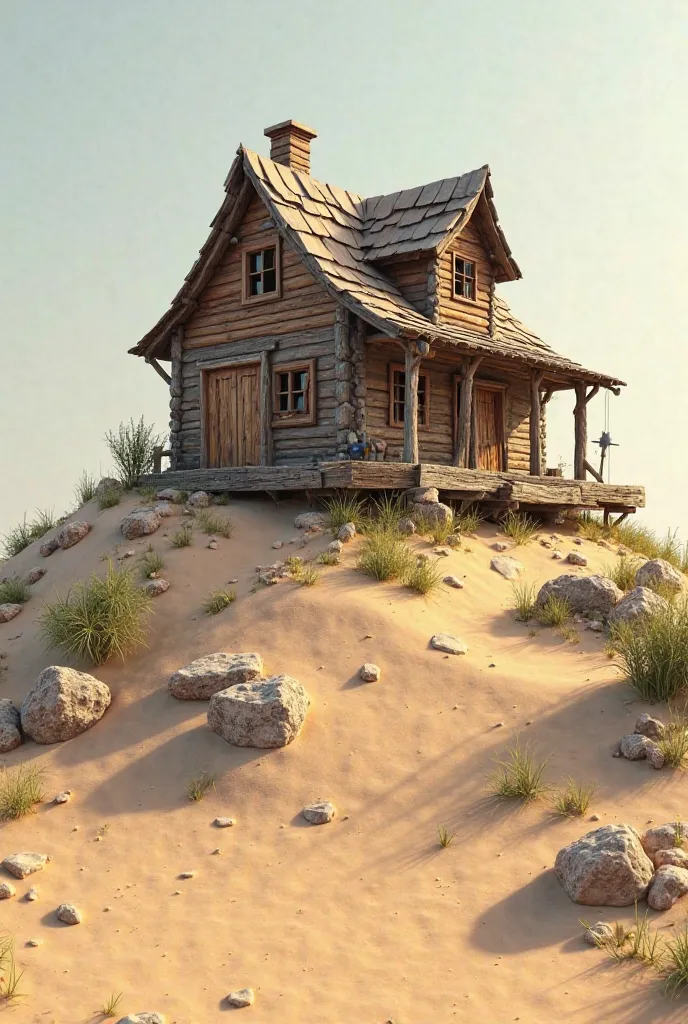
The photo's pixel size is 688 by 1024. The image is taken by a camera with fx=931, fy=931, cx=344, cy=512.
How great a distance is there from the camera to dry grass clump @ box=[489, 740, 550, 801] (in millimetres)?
8805

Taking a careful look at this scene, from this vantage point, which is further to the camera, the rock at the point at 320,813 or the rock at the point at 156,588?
the rock at the point at 156,588

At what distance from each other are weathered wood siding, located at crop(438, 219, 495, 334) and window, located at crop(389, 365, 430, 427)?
4.30ft

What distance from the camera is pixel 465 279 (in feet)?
62.4

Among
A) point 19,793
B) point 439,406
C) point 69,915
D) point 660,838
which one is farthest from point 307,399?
point 660,838

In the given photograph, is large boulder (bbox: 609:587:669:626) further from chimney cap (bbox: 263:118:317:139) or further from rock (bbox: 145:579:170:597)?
chimney cap (bbox: 263:118:317:139)

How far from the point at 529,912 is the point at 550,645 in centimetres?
505

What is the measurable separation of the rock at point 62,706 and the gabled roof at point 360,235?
7976mm

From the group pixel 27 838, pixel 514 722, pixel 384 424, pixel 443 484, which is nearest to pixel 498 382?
pixel 384 424

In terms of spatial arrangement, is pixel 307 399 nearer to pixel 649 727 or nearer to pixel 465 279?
pixel 465 279

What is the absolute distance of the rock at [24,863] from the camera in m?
8.63

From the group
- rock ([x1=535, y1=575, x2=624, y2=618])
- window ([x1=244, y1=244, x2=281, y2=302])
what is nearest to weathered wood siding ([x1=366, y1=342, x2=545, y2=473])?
window ([x1=244, y1=244, x2=281, y2=302])

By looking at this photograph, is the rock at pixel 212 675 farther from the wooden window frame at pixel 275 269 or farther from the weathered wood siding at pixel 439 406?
the wooden window frame at pixel 275 269

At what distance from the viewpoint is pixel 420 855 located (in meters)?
8.34

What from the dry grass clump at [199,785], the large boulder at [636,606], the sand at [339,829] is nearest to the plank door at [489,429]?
the sand at [339,829]
